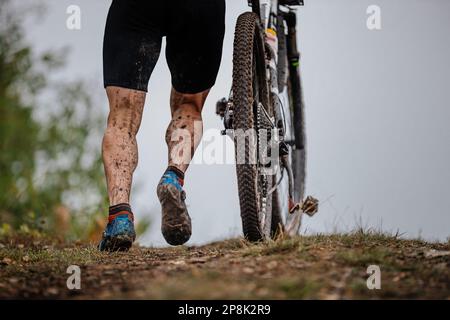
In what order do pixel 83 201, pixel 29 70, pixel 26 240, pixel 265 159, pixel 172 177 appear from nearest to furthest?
1. pixel 172 177
2. pixel 265 159
3. pixel 26 240
4. pixel 83 201
5. pixel 29 70

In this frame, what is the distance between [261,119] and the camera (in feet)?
12.1

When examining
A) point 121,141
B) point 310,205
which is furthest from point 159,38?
point 310,205

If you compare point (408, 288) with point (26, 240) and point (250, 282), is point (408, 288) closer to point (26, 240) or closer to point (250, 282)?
point (250, 282)

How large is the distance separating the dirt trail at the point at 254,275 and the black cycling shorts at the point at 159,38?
3.11 feet

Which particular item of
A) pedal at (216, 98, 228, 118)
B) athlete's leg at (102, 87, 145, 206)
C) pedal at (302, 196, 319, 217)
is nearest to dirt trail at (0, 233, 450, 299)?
athlete's leg at (102, 87, 145, 206)

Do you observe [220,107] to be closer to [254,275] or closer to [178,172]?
[178,172]

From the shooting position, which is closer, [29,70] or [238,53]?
[238,53]

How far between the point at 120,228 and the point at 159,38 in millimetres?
1030

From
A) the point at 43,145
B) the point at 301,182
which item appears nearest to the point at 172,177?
the point at 301,182

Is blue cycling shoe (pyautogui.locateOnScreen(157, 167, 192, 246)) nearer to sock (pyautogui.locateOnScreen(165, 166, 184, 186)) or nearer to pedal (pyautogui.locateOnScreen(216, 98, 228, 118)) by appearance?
sock (pyautogui.locateOnScreen(165, 166, 184, 186))

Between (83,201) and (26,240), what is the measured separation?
4.34 m

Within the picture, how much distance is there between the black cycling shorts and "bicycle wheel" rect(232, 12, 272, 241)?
0.15 metres

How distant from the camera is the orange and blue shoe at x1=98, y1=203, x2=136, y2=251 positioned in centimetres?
314

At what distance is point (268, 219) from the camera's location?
3.76m
